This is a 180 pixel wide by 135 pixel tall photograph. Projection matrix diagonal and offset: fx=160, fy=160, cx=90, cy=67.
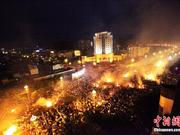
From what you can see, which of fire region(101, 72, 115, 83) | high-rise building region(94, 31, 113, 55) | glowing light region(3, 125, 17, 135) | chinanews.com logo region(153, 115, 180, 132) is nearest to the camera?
chinanews.com logo region(153, 115, 180, 132)

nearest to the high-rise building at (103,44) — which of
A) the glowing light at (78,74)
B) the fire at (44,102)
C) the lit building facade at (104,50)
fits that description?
the lit building facade at (104,50)

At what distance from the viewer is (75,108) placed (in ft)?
61.5

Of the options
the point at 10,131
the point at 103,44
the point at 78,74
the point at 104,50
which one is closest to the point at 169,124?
the point at 10,131

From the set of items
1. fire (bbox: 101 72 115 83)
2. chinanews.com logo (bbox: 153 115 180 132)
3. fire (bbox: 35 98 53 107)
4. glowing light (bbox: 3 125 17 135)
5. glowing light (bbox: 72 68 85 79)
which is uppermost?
chinanews.com logo (bbox: 153 115 180 132)

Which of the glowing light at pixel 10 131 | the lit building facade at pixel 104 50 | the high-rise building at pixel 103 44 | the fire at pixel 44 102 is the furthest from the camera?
the high-rise building at pixel 103 44

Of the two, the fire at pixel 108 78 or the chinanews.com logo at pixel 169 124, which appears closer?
the chinanews.com logo at pixel 169 124

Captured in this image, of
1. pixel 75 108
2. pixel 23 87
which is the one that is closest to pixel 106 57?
pixel 23 87

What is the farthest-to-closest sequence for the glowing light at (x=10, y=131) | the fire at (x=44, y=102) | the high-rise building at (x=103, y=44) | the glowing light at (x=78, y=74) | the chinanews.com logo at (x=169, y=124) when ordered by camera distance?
the high-rise building at (x=103, y=44) → the glowing light at (x=78, y=74) → the fire at (x=44, y=102) → the glowing light at (x=10, y=131) → the chinanews.com logo at (x=169, y=124)

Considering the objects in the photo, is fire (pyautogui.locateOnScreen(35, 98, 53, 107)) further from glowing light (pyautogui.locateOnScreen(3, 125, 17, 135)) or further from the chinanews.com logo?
the chinanews.com logo

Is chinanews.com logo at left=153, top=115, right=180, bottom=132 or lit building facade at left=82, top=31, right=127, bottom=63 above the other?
lit building facade at left=82, top=31, right=127, bottom=63

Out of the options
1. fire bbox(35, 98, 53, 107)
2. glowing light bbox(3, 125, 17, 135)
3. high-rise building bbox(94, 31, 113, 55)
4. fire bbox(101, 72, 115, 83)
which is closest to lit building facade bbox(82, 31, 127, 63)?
high-rise building bbox(94, 31, 113, 55)

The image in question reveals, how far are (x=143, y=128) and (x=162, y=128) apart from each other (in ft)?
11.5

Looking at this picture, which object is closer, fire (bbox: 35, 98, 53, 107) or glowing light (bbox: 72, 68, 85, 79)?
fire (bbox: 35, 98, 53, 107)

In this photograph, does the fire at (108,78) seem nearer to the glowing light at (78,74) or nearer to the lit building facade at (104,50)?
the glowing light at (78,74)
